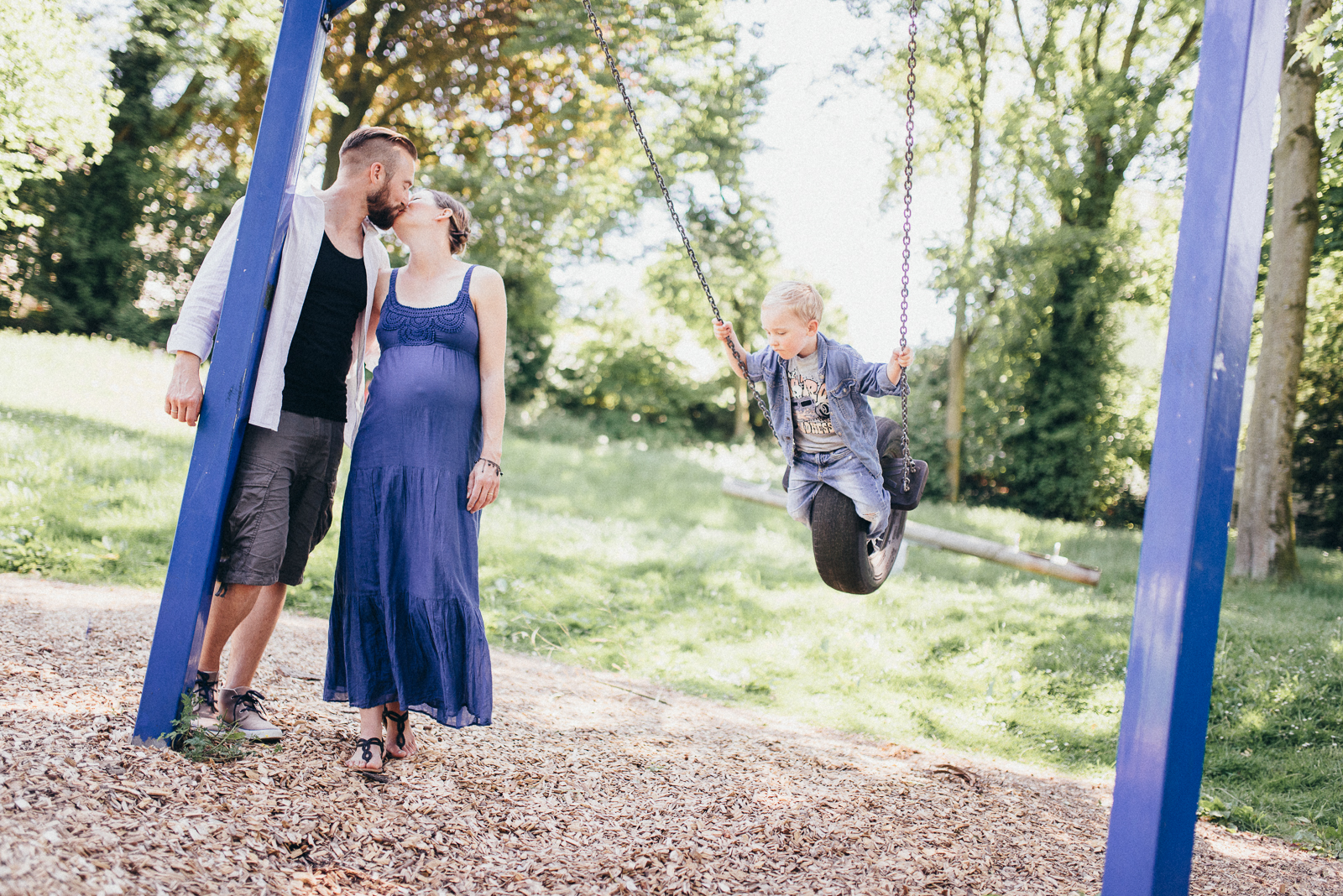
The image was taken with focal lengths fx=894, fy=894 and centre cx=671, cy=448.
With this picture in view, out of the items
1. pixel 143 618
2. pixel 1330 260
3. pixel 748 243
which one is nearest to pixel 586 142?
pixel 748 243

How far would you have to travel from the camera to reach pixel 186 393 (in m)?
2.80

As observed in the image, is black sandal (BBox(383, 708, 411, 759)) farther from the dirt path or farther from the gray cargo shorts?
the gray cargo shorts

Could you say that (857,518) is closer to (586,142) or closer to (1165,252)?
(586,142)

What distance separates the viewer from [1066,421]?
52.7 ft

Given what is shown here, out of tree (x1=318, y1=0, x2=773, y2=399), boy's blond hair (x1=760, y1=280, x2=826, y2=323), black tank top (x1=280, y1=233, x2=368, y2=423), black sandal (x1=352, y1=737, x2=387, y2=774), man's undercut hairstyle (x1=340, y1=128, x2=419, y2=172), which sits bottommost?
black sandal (x1=352, y1=737, x2=387, y2=774)

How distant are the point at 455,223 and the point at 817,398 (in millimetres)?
1769

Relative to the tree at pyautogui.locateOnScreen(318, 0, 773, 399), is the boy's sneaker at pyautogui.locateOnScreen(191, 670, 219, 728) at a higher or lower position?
lower

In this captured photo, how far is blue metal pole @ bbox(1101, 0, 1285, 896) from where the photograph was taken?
2.18 meters

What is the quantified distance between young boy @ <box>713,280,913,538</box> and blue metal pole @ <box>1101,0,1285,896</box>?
1.58m

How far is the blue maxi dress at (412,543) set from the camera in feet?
9.60

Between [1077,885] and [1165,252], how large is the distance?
1580 cm

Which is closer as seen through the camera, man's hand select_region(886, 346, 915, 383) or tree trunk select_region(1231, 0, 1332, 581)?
man's hand select_region(886, 346, 915, 383)

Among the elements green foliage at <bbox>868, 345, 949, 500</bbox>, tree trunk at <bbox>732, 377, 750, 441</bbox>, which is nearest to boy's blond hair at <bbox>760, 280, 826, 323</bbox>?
green foliage at <bbox>868, 345, 949, 500</bbox>

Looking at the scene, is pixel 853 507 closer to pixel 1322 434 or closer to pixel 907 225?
pixel 907 225
